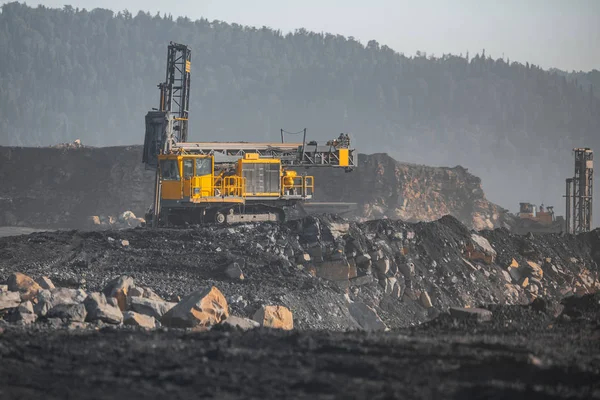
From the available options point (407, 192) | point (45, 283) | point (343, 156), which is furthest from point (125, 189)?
point (45, 283)

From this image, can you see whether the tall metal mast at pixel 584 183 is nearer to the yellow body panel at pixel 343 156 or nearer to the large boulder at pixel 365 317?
the yellow body panel at pixel 343 156

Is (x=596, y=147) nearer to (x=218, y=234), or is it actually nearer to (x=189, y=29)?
(x=189, y=29)

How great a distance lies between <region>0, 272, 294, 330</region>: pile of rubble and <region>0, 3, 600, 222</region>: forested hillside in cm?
9914

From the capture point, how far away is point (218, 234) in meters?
21.6

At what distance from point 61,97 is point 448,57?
2654 inches

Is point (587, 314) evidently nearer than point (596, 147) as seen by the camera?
Yes

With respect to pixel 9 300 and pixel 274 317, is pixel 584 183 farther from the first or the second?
pixel 9 300

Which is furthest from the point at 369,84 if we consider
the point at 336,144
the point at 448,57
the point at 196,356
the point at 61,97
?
the point at 196,356

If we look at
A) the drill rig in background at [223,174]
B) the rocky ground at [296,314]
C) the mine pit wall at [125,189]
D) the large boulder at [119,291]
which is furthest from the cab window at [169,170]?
the mine pit wall at [125,189]

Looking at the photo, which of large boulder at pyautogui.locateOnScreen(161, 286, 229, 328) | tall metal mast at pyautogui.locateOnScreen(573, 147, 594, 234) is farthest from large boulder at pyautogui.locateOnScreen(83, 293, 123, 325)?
→ tall metal mast at pyautogui.locateOnScreen(573, 147, 594, 234)

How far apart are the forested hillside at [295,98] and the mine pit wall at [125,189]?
59.2 meters

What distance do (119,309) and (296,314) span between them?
4.36 metres

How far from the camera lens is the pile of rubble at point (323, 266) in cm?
1711

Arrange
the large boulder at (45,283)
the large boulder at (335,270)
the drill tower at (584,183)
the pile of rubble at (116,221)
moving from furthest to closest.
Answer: the pile of rubble at (116,221), the drill tower at (584,183), the large boulder at (335,270), the large boulder at (45,283)
